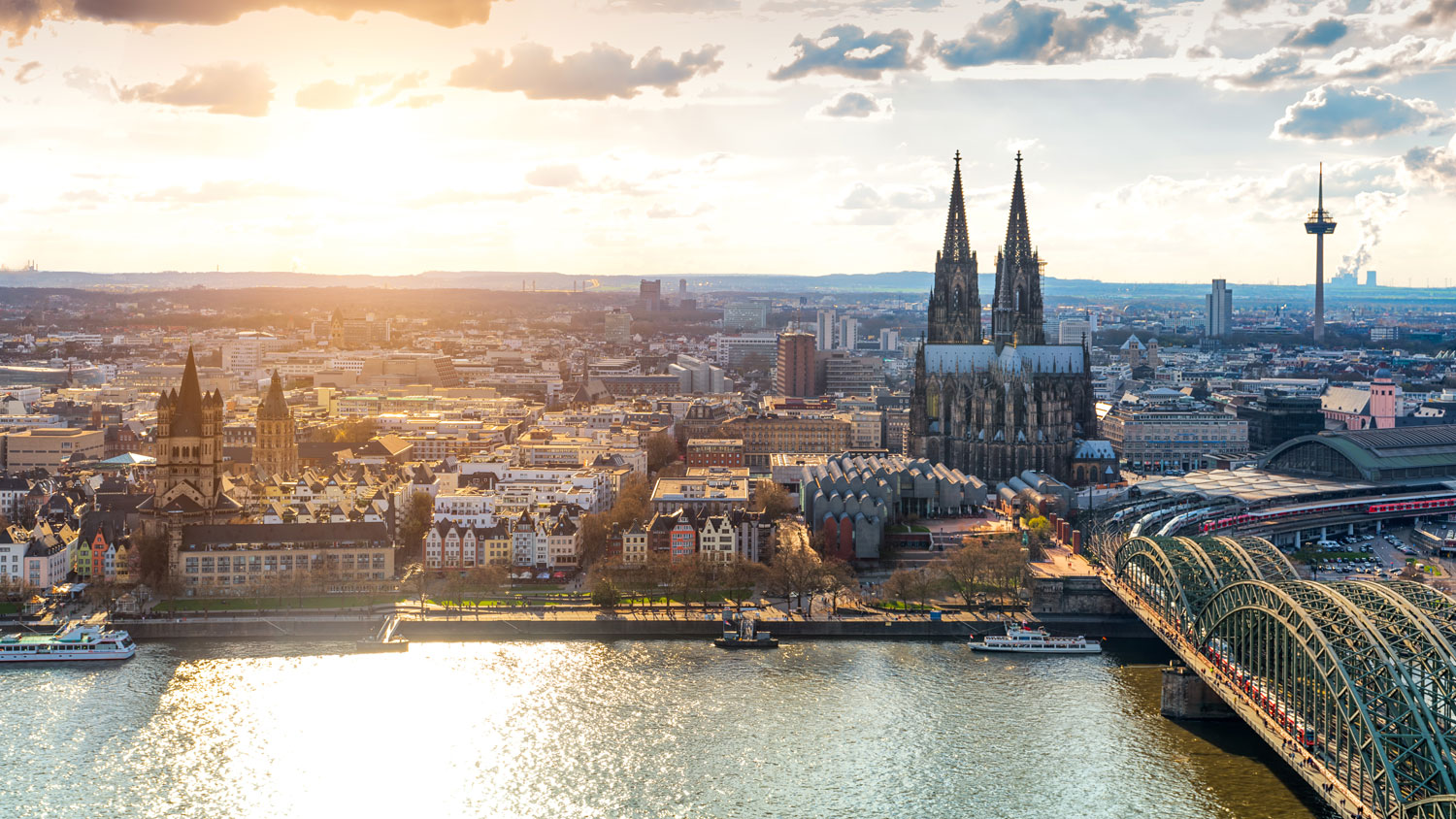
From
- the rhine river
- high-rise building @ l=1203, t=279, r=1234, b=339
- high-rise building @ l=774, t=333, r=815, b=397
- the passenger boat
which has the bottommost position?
the rhine river

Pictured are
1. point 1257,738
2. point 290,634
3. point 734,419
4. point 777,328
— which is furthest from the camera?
point 777,328

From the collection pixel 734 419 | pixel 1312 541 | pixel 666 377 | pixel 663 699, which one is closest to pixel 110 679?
pixel 663 699

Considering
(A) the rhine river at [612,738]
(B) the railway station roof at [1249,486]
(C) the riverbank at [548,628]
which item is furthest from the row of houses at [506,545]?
(B) the railway station roof at [1249,486]

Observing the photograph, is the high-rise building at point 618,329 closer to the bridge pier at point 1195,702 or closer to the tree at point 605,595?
the tree at point 605,595

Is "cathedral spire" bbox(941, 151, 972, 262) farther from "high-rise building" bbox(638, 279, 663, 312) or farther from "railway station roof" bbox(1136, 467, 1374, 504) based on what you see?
"high-rise building" bbox(638, 279, 663, 312)

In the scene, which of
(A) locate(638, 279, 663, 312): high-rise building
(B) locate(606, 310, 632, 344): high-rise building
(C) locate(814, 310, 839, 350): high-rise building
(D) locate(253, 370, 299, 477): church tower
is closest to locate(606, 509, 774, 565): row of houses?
(D) locate(253, 370, 299, 477): church tower

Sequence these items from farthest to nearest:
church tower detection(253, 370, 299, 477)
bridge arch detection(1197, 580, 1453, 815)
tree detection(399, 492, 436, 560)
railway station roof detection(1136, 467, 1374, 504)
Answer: church tower detection(253, 370, 299, 477) → railway station roof detection(1136, 467, 1374, 504) → tree detection(399, 492, 436, 560) → bridge arch detection(1197, 580, 1453, 815)

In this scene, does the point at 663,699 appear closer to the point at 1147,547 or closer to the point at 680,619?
the point at 680,619
